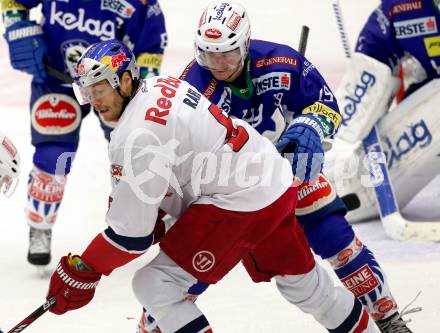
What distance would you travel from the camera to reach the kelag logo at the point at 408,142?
4699 millimetres

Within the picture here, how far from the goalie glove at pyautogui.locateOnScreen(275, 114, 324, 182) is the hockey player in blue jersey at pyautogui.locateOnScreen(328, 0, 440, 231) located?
1343 millimetres

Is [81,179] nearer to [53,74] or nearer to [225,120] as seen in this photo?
[53,74]

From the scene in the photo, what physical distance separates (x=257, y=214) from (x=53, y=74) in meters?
1.65

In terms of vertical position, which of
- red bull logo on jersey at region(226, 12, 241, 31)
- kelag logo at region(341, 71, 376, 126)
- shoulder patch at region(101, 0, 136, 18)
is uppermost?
red bull logo on jersey at region(226, 12, 241, 31)

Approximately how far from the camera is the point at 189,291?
10.0 ft

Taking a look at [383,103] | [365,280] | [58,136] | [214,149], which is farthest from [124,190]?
[383,103]

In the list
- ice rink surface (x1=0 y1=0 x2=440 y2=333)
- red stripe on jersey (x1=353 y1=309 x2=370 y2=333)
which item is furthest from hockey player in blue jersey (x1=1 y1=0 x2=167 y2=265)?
red stripe on jersey (x1=353 y1=309 x2=370 y2=333)

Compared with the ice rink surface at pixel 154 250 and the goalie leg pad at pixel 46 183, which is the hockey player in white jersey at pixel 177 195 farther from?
the goalie leg pad at pixel 46 183

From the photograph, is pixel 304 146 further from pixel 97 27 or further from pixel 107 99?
pixel 97 27

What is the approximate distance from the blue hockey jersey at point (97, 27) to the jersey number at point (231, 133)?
4.81 ft

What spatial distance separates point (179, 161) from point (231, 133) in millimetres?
164

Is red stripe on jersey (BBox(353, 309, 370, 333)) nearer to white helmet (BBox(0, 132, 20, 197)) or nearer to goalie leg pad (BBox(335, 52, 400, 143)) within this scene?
white helmet (BBox(0, 132, 20, 197))

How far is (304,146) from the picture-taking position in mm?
3203

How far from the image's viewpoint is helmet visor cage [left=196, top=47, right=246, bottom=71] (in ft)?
10.8
